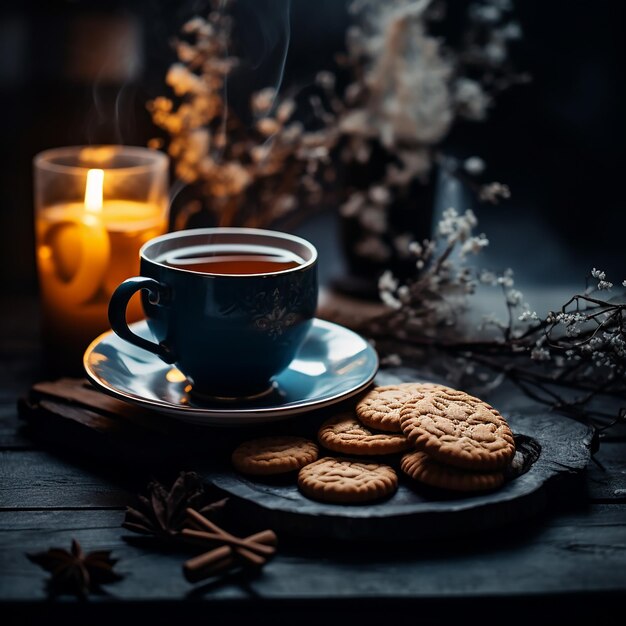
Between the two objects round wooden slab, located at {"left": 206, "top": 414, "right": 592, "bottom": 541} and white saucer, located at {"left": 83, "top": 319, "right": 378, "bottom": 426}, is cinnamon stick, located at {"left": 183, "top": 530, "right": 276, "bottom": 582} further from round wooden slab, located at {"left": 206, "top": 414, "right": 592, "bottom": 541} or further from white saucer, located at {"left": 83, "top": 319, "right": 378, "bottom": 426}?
white saucer, located at {"left": 83, "top": 319, "right": 378, "bottom": 426}

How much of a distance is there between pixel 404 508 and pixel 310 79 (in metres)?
1.37

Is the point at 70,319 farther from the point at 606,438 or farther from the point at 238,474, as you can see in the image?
the point at 606,438

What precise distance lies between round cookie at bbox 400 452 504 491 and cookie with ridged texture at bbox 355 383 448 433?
7 centimetres

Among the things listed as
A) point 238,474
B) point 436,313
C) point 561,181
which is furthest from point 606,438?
point 561,181

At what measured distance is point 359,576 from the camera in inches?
38.0

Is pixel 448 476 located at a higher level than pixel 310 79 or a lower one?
lower

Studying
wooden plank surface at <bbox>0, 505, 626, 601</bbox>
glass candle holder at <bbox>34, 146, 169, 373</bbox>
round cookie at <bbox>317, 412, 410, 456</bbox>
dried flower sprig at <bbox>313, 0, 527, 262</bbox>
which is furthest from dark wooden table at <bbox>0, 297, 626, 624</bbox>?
dried flower sprig at <bbox>313, 0, 527, 262</bbox>

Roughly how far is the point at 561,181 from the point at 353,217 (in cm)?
64

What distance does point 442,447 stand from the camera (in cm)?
105

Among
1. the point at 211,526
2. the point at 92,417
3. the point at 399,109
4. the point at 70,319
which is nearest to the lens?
the point at 211,526

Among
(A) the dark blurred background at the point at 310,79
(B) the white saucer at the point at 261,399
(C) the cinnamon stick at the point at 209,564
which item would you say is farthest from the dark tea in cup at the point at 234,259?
(A) the dark blurred background at the point at 310,79

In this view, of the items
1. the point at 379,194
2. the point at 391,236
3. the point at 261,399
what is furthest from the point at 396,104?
the point at 261,399

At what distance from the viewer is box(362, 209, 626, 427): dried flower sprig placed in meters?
→ 1.36

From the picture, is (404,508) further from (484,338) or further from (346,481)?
(484,338)
